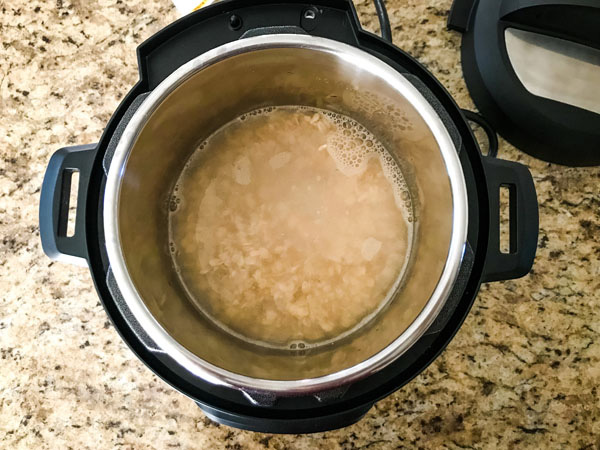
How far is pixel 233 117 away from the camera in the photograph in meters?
0.78

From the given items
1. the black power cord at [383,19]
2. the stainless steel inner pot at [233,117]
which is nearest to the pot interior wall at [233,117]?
the stainless steel inner pot at [233,117]

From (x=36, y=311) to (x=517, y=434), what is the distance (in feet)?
2.54

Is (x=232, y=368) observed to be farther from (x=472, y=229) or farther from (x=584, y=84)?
(x=584, y=84)

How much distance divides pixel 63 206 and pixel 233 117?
0.28m

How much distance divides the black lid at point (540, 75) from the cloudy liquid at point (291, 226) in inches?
7.2

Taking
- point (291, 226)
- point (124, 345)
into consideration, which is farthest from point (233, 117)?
point (124, 345)

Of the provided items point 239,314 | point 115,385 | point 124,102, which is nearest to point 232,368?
point 239,314

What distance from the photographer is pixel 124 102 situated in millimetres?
616

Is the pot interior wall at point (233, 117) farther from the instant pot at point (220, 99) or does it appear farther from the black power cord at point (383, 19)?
the black power cord at point (383, 19)

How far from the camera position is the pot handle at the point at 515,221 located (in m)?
0.62

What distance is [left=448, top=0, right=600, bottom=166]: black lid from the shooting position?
2.21 ft

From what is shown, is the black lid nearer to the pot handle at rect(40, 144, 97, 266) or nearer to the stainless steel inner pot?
the stainless steel inner pot

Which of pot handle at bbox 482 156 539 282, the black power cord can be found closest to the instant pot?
pot handle at bbox 482 156 539 282

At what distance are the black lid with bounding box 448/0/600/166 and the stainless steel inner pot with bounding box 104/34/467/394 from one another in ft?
0.51
